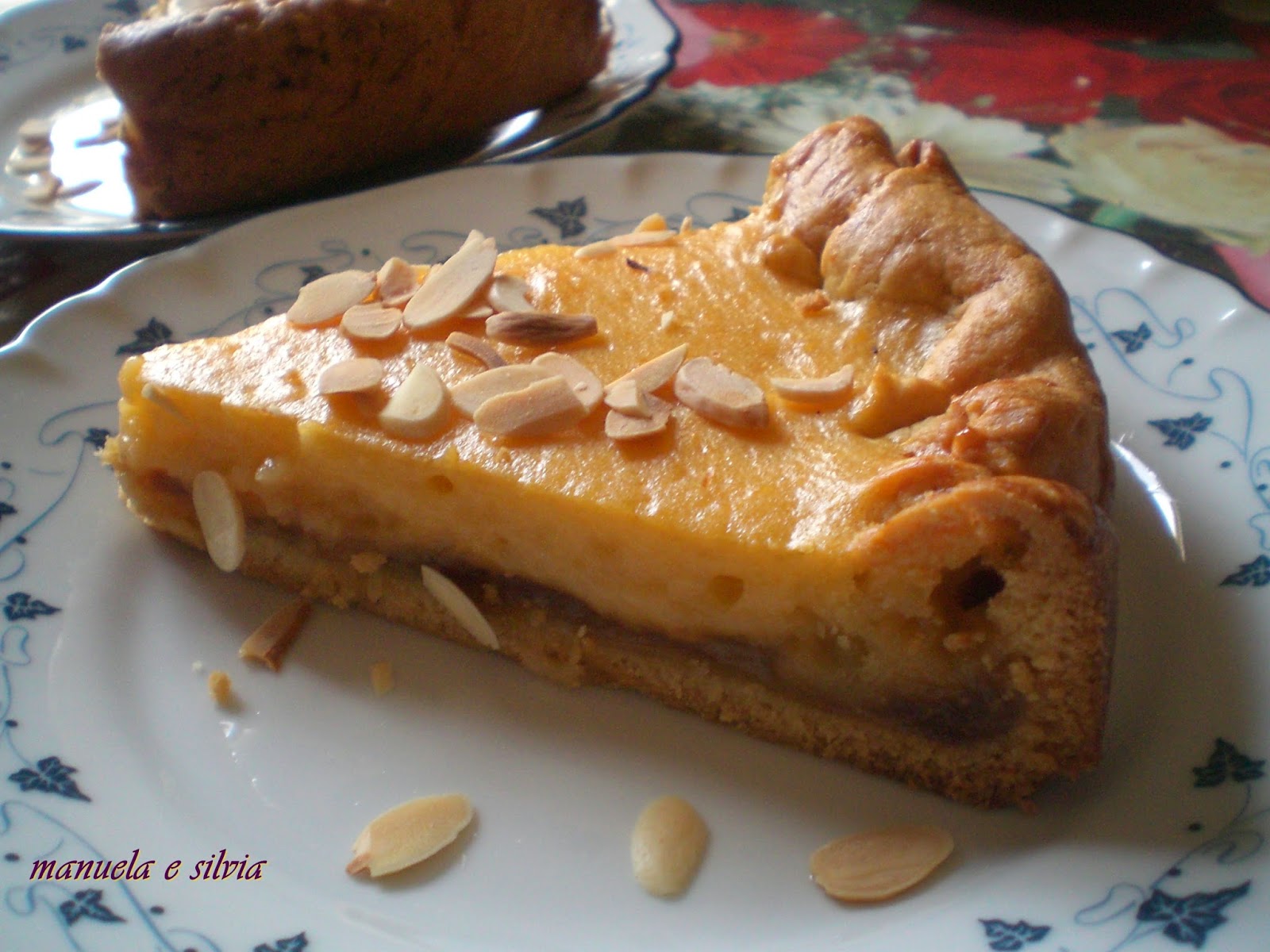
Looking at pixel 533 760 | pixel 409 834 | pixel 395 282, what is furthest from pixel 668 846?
pixel 395 282

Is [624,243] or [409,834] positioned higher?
[624,243]

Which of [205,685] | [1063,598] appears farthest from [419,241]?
[1063,598]

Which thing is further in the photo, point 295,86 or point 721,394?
point 295,86

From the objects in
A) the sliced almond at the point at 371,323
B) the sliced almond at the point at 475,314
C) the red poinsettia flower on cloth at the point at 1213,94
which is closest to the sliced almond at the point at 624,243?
the sliced almond at the point at 475,314

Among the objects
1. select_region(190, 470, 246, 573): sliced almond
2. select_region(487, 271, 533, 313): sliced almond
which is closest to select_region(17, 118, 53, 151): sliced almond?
select_region(190, 470, 246, 573): sliced almond

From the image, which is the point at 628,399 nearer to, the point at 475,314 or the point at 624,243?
the point at 475,314

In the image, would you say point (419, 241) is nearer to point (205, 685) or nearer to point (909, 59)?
point (205, 685)

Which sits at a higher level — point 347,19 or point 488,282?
point 347,19

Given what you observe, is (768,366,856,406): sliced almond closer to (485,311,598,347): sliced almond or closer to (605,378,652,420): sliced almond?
(605,378,652,420): sliced almond
